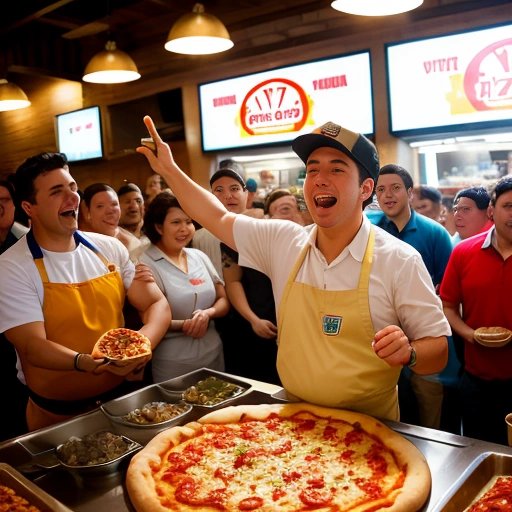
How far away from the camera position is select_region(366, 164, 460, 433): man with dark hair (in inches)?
147

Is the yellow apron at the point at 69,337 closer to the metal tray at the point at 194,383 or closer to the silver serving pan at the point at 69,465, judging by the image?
the metal tray at the point at 194,383

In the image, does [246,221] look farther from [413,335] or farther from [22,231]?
[22,231]

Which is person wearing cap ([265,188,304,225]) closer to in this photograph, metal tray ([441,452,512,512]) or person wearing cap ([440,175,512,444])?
person wearing cap ([440,175,512,444])

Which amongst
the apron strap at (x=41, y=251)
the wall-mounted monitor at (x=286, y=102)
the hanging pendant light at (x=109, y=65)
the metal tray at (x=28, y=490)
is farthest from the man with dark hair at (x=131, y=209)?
the metal tray at (x=28, y=490)

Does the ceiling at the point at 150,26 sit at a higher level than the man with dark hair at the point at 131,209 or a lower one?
higher

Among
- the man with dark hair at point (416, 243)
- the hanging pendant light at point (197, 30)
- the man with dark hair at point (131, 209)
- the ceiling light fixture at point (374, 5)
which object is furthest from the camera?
the man with dark hair at point (131, 209)

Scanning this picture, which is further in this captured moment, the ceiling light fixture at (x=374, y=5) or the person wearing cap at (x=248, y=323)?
the person wearing cap at (x=248, y=323)

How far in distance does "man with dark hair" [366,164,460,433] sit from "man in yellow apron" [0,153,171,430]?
1954 millimetres

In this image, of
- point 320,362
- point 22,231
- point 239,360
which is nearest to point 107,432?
point 320,362

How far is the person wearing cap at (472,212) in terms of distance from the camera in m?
4.04

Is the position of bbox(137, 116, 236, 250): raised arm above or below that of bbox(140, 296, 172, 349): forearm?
above

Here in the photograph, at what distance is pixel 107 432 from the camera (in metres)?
2.02

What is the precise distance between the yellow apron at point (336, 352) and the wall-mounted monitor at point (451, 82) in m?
3.13

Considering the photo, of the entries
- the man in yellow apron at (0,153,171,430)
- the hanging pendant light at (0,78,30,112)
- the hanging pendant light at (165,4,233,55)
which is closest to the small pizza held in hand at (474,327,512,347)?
the man in yellow apron at (0,153,171,430)
